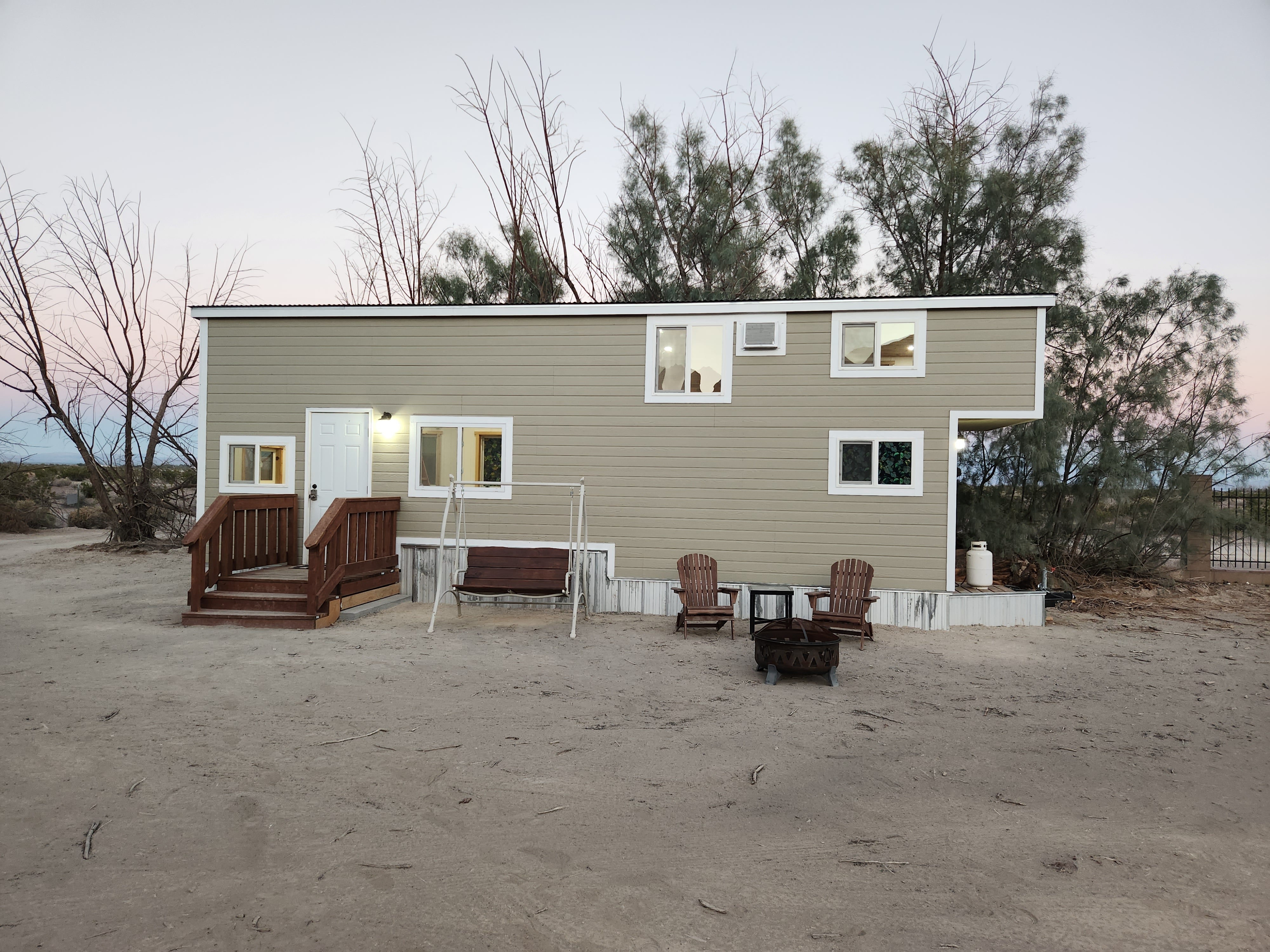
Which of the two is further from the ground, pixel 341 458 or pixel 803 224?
pixel 803 224

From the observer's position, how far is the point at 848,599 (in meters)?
8.50

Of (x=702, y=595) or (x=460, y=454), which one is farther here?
(x=460, y=454)

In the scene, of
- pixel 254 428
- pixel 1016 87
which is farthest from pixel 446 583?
pixel 1016 87

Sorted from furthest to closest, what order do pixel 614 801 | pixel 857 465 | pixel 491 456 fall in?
pixel 491 456
pixel 857 465
pixel 614 801

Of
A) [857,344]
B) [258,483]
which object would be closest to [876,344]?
[857,344]

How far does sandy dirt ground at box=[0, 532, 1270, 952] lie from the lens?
8.83ft

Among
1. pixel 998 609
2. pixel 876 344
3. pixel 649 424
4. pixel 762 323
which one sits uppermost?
pixel 762 323

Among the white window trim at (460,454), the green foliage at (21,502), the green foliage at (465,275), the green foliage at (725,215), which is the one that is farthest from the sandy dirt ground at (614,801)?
the green foliage at (21,502)

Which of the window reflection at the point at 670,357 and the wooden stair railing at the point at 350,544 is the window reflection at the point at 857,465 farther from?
the wooden stair railing at the point at 350,544

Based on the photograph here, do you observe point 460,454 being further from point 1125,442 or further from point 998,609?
point 1125,442

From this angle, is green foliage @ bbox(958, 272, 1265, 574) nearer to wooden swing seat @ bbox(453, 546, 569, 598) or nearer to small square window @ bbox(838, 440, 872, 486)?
small square window @ bbox(838, 440, 872, 486)

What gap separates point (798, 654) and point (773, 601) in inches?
111

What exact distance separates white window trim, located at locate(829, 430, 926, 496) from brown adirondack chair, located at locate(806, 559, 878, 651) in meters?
0.92

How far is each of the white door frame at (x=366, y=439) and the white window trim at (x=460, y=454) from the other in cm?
55
